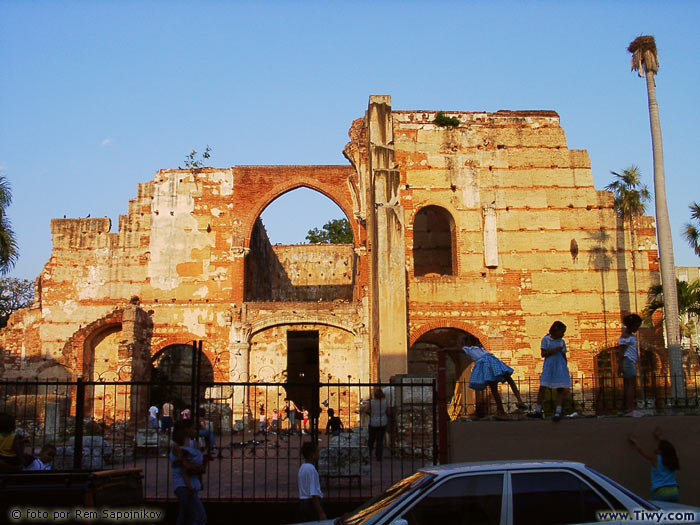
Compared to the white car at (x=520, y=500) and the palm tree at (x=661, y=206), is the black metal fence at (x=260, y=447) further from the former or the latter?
the palm tree at (x=661, y=206)

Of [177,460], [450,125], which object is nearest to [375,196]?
[450,125]

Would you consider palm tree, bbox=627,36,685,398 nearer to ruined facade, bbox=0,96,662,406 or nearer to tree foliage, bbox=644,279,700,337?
tree foliage, bbox=644,279,700,337

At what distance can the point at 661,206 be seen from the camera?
19.2 metres

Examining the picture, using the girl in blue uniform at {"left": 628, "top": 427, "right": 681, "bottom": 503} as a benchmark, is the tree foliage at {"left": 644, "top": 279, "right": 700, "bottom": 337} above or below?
above

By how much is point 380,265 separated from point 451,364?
1164cm

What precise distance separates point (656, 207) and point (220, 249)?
14365 mm

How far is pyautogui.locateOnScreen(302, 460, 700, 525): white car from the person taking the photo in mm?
5633

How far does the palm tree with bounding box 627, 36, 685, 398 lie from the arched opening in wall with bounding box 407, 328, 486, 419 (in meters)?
5.04

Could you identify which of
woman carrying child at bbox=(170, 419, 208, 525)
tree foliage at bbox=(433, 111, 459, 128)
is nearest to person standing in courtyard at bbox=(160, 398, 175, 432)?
woman carrying child at bbox=(170, 419, 208, 525)

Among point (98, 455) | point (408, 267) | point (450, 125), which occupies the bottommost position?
point (98, 455)

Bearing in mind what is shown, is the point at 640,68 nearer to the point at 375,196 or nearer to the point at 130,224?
the point at 375,196

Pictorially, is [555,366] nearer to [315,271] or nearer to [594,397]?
[594,397]

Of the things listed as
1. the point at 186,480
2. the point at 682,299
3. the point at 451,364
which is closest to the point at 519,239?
the point at 682,299

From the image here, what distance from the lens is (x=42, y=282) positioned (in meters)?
25.8
